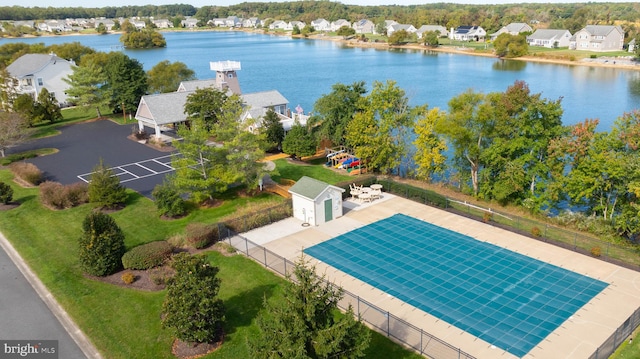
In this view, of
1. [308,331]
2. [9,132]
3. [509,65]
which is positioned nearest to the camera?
[308,331]

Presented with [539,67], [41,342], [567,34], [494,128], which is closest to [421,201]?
[494,128]

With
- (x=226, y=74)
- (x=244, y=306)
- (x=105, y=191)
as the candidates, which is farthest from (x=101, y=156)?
(x=244, y=306)

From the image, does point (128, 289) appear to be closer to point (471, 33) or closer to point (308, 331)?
point (308, 331)

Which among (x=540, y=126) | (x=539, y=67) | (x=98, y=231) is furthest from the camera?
(x=539, y=67)

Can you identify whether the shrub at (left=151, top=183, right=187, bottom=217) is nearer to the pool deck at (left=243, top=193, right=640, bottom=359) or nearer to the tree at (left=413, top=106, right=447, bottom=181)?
the pool deck at (left=243, top=193, right=640, bottom=359)

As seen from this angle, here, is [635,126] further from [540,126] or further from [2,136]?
[2,136]

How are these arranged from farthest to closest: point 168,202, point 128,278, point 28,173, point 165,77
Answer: point 165,77, point 28,173, point 168,202, point 128,278

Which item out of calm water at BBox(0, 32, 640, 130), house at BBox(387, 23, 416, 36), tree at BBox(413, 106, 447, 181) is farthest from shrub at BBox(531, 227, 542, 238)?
house at BBox(387, 23, 416, 36)

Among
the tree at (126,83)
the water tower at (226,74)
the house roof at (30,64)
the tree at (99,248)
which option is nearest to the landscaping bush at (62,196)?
the tree at (99,248)
